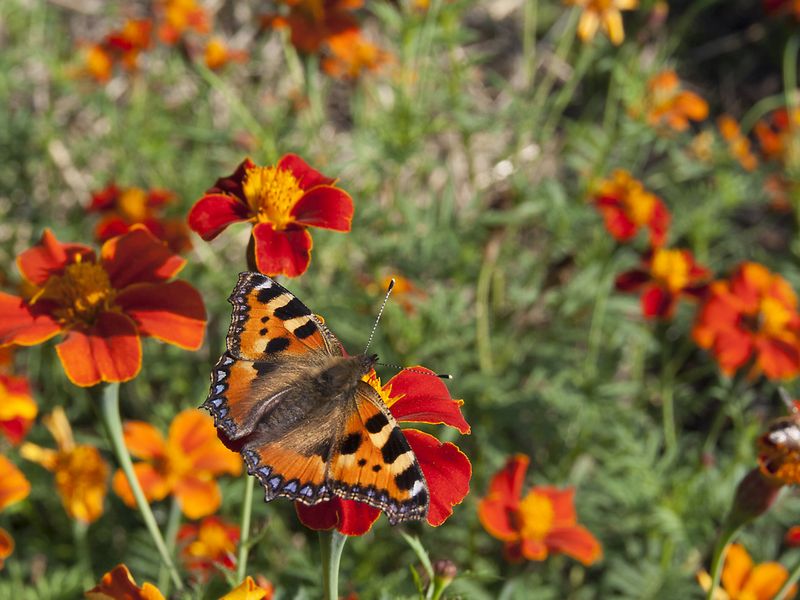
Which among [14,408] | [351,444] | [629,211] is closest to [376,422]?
[351,444]

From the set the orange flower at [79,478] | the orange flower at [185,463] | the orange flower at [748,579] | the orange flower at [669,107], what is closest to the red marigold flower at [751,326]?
the orange flower at [748,579]

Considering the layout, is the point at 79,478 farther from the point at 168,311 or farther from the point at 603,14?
the point at 603,14

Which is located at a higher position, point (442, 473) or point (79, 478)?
point (442, 473)

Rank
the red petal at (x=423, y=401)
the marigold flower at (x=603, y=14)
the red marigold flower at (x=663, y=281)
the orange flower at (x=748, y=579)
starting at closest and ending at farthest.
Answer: the red petal at (x=423, y=401), the orange flower at (x=748, y=579), the red marigold flower at (x=663, y=281), the marigold flower at (x=603, y=14)

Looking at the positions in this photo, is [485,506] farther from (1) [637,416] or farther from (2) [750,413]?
(2) [750,413]

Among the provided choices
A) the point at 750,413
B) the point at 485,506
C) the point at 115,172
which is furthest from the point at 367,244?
the point at 750,413

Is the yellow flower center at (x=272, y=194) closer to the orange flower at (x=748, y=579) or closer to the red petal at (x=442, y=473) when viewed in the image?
the red petal at (x=442, y=473)

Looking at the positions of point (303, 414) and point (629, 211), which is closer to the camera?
point (303, 414)
